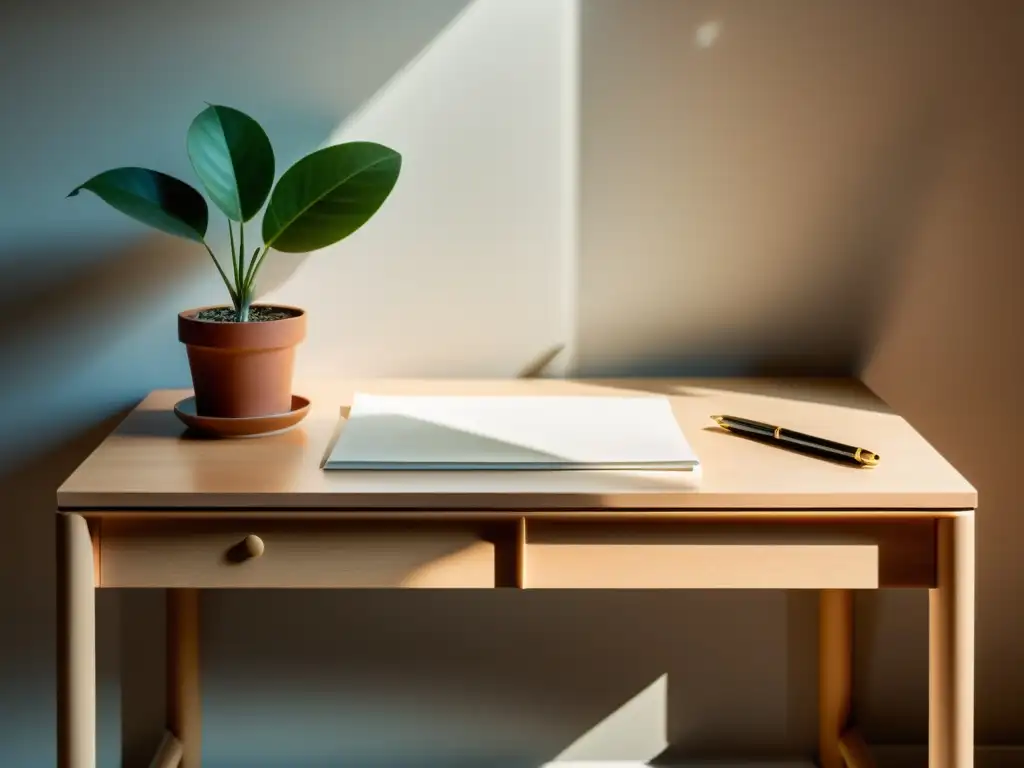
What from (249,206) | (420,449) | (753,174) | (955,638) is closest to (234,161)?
(249,206)

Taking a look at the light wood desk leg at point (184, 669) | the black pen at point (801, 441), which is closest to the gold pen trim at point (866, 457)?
the black pen at point (801, 441)

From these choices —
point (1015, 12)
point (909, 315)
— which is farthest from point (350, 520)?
point (1015, 12)

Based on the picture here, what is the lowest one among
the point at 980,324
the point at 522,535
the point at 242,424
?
→ the point at 522,535

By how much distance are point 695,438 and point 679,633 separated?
485 millimetres

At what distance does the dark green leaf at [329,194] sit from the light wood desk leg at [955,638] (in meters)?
0.71

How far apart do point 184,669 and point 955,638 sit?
3.35 ft

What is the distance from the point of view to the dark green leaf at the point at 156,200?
136 centimetres

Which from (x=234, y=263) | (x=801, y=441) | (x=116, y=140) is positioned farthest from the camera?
(x=116, y=140)

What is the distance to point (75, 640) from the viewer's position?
3.96 feet

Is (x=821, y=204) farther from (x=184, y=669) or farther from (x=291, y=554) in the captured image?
(x=184, y=669)

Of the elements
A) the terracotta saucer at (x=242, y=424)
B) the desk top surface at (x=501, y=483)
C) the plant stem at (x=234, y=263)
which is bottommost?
the desk top surface at (x=501, y=483)

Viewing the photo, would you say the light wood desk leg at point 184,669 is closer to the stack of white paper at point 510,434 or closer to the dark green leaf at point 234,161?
the stack of white paper at point 510,434

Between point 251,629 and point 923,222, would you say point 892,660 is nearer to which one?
point 923,222

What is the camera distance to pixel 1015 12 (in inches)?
62.2
